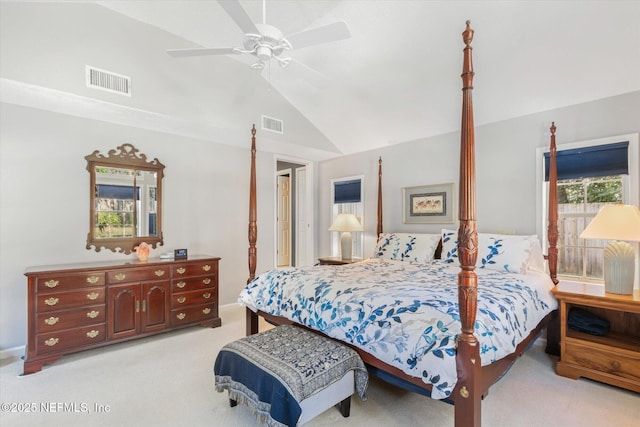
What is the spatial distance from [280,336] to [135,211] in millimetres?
2572

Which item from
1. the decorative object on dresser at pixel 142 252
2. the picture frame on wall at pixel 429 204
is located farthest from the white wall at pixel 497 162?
the decorative object on dresser at pixel 142 252

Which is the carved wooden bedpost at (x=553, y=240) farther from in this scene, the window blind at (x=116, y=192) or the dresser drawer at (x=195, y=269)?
the window blind at (x=116, y=192)

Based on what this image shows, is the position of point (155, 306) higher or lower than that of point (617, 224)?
lower

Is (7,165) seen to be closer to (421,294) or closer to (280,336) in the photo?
(280,336)

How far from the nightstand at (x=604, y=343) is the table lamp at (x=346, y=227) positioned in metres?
2.47

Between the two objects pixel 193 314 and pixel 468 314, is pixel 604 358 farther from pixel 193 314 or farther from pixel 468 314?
pixel 193 314

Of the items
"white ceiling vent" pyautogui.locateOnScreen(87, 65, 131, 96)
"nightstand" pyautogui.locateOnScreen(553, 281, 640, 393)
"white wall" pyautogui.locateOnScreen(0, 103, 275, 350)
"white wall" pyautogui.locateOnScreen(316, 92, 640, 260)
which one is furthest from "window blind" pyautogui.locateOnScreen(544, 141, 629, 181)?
"white ceiling vent" pyautogui.locateOnScreen(87, 65, 131, 96)

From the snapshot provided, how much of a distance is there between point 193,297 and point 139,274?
2.10 ft

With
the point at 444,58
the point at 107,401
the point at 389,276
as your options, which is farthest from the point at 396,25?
the point at 107,401

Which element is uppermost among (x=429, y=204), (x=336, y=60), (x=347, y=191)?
(x=336, y=60)

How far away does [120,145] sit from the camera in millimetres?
3537

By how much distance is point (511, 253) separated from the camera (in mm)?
2930

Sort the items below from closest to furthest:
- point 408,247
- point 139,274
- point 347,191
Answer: point 139,274, point 408,247, point 347,191

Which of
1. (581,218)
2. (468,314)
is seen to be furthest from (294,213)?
(468,314)
